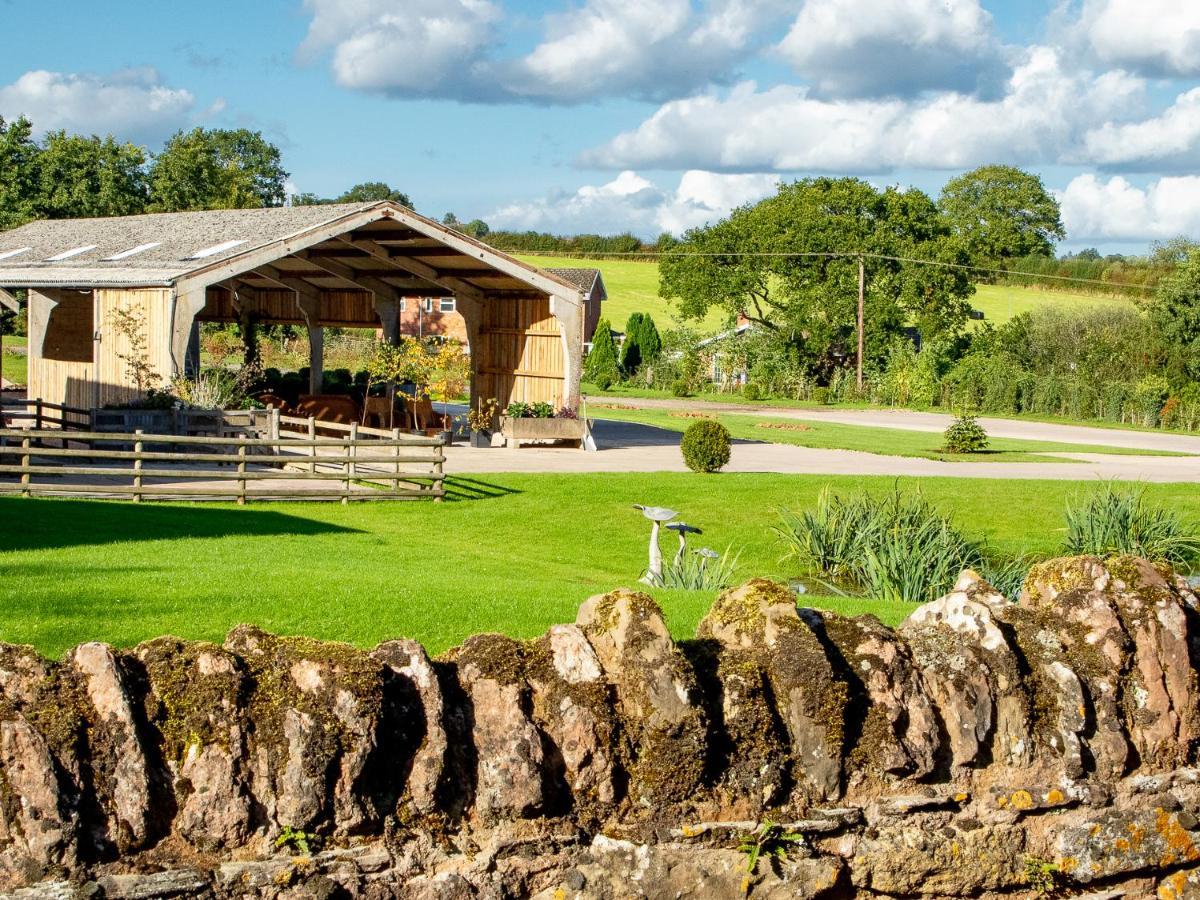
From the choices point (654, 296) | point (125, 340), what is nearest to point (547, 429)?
point (125, 340)

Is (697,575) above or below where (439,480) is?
below

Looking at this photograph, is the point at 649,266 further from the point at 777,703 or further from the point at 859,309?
the point at 777,703

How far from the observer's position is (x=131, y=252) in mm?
29469

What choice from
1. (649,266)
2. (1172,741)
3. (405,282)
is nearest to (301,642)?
(1172,741)

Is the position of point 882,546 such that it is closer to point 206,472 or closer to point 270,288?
point 206,472

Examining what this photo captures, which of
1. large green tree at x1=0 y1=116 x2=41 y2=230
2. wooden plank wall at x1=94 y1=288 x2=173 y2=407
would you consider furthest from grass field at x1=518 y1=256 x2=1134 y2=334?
wooden plank wall at x1=94 y1=288 x2=173 y2=407

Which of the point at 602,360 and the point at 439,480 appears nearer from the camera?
the point at 439,480

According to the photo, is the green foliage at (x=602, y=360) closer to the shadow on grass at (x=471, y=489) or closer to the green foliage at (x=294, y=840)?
the shadow on grass at (x=471, y=489)

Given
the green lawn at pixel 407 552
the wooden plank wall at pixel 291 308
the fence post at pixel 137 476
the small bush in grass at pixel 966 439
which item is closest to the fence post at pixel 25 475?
the green lawn at pixel 407 552

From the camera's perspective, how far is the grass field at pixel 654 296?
280 feet

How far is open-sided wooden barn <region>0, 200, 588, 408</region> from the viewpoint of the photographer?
25.9m

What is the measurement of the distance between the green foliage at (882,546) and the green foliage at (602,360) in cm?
4607

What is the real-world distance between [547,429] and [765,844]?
25.6m

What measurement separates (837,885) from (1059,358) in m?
54.6
